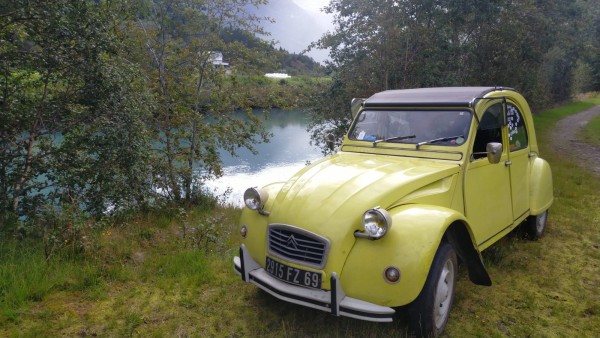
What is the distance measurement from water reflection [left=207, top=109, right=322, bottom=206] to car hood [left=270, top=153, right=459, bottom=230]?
732 centimetres

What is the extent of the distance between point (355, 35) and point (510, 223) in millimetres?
9663

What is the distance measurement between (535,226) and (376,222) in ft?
11.7

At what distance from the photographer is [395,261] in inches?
114

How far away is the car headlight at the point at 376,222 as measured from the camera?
294cm

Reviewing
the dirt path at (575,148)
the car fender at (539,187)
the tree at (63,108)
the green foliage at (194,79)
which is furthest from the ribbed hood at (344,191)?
the dirt path at (575,148)

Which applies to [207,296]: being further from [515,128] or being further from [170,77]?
[170,77]

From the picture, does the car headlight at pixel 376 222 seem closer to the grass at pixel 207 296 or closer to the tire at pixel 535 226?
the grass at pixel 207 296

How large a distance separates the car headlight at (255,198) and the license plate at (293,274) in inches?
20.1

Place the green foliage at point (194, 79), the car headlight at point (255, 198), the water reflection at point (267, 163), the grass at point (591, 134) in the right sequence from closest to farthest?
1. the car headlight at point (255, 198)
2. the green foliage at point (194, 79)
3. the water reflection at point (267, 163)
4. the grass at point (591, 134)

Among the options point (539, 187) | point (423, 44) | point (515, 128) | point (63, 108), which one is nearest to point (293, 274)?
point (515, 128)

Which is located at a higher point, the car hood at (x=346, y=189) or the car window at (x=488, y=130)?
the car window at (x=488, y=130)

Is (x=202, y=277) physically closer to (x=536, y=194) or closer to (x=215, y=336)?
(x=215, y=336)

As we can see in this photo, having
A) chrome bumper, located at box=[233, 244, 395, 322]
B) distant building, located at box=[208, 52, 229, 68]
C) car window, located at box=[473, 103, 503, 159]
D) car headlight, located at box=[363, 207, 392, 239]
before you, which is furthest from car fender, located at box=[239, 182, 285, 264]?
distant building, located at box=[208, 52, 229, 68]

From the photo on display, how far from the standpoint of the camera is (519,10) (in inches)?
581
